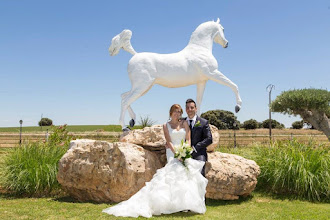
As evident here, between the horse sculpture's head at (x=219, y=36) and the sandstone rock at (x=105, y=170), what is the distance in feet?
11.5

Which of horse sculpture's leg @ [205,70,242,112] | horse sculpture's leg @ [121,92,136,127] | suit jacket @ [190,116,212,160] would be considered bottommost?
suit jacket @ [190,116,212,160]

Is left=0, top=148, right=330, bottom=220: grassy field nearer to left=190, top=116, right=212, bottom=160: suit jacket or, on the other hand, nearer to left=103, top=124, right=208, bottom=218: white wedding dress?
left=103, top=124, right=208, bottom=218: white wedding dress

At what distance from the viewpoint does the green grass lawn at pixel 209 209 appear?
491 cm

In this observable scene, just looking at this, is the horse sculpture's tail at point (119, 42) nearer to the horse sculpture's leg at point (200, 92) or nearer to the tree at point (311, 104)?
the horse sculpture's leg at point (200, 92)

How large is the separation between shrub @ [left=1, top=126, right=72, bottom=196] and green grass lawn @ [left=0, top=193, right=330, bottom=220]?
345 mm

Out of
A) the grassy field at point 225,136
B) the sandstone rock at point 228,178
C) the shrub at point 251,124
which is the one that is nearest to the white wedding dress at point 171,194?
the sandstone rock at point 228,178

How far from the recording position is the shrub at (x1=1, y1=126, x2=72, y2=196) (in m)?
6.57

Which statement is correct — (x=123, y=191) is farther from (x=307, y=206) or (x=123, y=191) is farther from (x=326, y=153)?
(x=326, y=153)

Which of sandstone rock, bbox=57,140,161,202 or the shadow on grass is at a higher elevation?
sandstone rock, bbox=57,140,161,202

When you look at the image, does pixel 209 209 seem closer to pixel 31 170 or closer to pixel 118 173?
pixel 118 173

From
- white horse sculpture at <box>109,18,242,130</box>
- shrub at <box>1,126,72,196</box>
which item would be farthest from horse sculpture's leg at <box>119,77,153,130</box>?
shrub at <box>1,126,72,196</box>

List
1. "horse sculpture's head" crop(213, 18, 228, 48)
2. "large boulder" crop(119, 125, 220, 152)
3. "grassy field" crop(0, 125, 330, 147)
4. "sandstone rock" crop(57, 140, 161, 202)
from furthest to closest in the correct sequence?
1. "grassy field" crop(0, 125, 330, 147)
2. "horse sculpture's head" crop(213, 18, 228, 48)
3. "large boulder" crop(119, 125, 220, 152)
4. "sandstone rock" crop(57, 140, 161, 202)

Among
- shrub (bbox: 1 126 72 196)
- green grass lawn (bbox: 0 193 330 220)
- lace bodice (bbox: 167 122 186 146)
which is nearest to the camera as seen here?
green grass lawn (bbox: 0 193 330 220)

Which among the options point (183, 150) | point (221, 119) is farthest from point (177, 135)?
point (221, 119)
